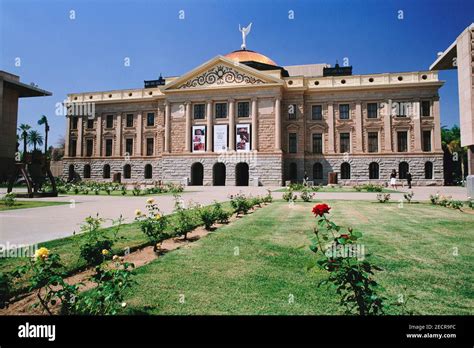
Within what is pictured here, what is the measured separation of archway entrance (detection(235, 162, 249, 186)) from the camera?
132ft

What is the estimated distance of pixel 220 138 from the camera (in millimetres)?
Answer: 39625

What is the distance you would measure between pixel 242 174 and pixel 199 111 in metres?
10.9

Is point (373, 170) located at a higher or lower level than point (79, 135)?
lower

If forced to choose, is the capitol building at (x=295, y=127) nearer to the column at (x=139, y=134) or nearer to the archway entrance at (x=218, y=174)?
the archway entrance at (x=218, y=174)

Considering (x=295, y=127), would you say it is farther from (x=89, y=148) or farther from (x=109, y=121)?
(x=89, y=148)

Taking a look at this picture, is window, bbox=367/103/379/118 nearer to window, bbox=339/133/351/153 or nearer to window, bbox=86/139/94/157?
window, bbox=339/133/351/153

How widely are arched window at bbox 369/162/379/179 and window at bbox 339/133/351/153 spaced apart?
11.9ft

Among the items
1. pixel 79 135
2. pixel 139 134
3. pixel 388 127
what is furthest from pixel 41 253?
pixel 79 135

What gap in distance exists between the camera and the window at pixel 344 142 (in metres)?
39.9

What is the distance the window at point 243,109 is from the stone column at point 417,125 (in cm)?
2186

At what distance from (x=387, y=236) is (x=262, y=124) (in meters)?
33.1

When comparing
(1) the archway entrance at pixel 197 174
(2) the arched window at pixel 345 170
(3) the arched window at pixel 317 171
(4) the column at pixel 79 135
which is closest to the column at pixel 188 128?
(1) the archway entrance at pixel 197 174

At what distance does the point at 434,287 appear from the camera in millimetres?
3695
